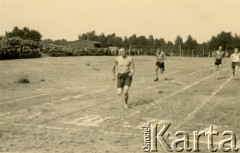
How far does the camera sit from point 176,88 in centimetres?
2050

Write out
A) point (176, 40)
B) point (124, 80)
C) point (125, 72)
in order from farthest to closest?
point (176, 40)
point (124, 80)
point (125, 72)

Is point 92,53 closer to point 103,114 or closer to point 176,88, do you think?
point 176,88

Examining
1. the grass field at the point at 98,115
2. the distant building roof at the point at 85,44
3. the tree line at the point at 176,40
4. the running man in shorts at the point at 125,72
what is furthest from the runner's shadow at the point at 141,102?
the distant building roof at the point at 85,44

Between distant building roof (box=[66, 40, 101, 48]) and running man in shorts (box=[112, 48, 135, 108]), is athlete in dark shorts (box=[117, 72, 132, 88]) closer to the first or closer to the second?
running man in shorts (box=[112, 48, 135, 108])

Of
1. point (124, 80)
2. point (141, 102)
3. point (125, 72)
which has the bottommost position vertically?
point (141, 102)

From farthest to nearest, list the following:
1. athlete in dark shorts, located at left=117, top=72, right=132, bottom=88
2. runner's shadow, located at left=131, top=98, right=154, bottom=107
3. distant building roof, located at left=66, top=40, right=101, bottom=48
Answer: distant building roof, located at left=66, top=40, right=101, bottom=48
runner's shadow, located at left=131, top=98, right=154, bottom=107
athlete in dark shorts, located at left=117, top=72, right=132, bottom=88

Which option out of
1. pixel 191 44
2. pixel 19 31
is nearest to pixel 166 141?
pixel 191 44

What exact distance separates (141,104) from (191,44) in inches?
3784

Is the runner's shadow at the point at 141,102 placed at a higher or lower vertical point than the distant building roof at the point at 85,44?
lower

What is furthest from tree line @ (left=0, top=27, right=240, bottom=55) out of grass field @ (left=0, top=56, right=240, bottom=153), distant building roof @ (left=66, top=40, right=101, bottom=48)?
grass field @ (left=0, top=56, right=240, bottom=153)

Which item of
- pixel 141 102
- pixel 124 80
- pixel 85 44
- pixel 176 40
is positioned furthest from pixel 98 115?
pixel 176 40

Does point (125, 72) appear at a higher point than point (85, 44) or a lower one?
higher

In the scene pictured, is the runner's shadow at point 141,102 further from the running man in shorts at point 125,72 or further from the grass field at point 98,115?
the running man in shorts at point 125,72

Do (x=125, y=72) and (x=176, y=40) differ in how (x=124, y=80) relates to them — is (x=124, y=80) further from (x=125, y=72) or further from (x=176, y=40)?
(x=176, y=40)
